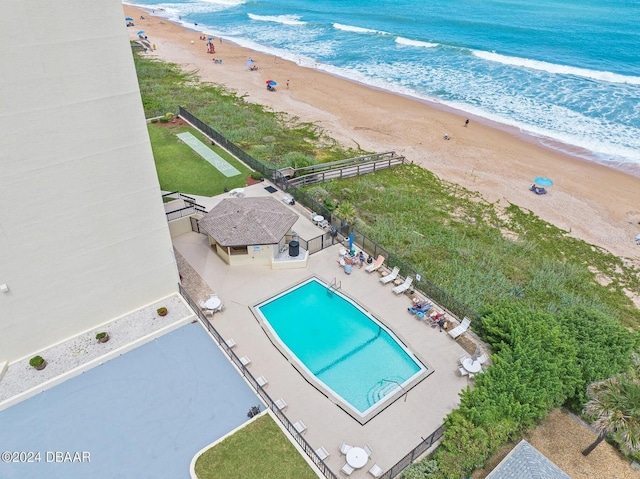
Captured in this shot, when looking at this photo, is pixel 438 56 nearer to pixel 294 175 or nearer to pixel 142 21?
pixel 294 175

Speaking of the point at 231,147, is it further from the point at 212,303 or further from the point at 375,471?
the point at 375,471

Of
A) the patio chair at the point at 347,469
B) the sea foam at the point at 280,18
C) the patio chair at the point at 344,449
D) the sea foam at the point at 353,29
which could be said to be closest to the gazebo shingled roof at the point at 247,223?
the patio chair at the point at 344,449

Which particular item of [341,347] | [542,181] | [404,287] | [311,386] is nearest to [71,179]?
[311,386]

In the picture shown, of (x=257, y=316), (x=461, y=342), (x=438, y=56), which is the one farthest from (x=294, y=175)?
(x=438, y=56)

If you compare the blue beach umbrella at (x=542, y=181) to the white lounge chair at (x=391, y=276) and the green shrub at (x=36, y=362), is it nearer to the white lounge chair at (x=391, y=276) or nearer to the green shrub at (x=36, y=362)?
the white lounge chair at (x=391, y=276)

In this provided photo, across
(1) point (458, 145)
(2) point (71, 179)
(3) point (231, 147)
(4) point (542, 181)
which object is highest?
(2) point (71, 179)
